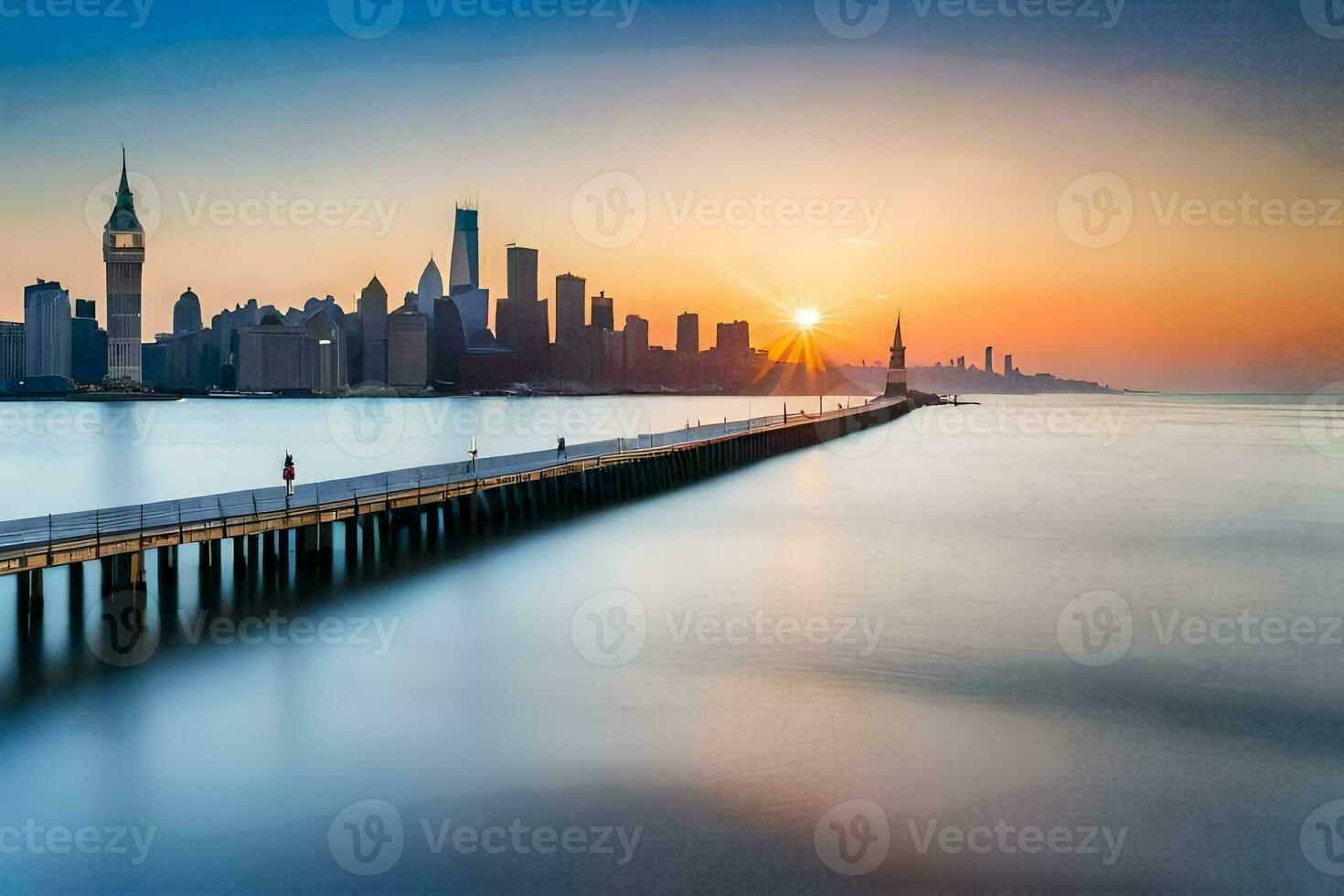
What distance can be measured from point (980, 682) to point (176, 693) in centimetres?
1601

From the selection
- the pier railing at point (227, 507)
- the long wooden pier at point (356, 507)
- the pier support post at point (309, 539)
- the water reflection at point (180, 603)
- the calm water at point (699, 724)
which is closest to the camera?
the calm water at point (699, 724)

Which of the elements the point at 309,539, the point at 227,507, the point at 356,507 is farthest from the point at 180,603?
the point at 356,507

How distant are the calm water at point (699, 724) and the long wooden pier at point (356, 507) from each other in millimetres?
1468

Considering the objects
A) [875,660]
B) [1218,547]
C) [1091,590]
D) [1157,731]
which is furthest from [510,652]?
[1218,547]

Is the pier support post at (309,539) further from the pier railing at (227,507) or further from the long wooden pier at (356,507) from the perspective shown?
the pier railing at (227,507)

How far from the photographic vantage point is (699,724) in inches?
781

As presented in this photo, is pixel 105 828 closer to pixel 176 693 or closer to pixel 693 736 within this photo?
pixel 176 693

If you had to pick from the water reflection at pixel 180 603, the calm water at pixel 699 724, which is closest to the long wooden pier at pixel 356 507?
the water reflection at pixel 180 603

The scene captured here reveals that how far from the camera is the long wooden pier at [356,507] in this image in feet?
76.3

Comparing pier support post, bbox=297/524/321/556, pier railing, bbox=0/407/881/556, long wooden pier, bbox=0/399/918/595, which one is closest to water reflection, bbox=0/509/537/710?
pier support post, bbox=297/524/321/556

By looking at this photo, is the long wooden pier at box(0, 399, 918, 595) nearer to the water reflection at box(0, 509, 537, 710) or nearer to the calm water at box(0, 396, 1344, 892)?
the water reflection at box(0, 509, 537, 710)

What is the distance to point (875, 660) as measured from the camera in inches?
981

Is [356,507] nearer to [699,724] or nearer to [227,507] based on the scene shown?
[227,507]

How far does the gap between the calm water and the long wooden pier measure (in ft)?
4.81
